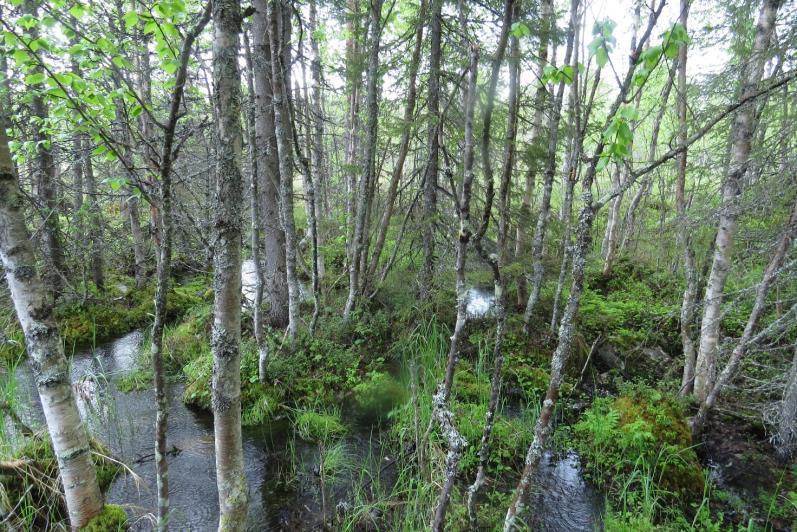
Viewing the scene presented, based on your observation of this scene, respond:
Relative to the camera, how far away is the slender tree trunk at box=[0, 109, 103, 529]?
2553 millimetres

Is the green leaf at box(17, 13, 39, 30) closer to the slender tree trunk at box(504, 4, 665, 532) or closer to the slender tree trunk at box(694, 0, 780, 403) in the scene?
the slender tree trunk at box(504, 4, 665, 532)

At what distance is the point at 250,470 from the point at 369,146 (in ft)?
15.3

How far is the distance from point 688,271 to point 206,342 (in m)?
7.91

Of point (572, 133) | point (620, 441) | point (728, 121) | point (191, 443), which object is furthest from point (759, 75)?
point (191, 443)

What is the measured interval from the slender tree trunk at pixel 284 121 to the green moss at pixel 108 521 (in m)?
3.18

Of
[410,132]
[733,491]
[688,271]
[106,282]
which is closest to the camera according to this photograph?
Answer: [733,491]

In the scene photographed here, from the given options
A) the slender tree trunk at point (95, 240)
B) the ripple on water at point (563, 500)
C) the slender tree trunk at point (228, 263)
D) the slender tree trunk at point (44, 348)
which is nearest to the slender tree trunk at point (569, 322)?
the ripple on water at point (563, 500)

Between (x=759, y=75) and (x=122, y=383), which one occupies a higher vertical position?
(x=759, y=75)

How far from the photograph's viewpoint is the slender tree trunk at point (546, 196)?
6355 millimetres

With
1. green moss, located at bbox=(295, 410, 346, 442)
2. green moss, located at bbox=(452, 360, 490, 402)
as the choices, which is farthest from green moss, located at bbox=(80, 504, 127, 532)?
green moss, located at bbox=(452, 360, 490, 402)

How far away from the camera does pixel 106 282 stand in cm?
999

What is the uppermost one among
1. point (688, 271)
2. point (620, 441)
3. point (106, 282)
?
point (688, 271)

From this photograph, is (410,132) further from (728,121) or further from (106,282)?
(106,282)

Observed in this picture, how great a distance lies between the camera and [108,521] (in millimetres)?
3207
